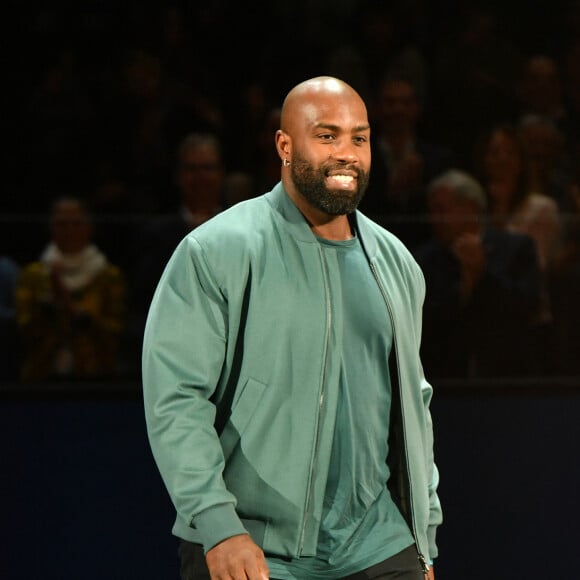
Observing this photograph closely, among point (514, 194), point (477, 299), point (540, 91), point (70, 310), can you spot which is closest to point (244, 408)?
point (70, 310)

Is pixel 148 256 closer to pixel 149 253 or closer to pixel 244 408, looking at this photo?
pixel 149 253

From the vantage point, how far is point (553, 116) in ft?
18.6

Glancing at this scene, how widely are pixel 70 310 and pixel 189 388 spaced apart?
146 cm

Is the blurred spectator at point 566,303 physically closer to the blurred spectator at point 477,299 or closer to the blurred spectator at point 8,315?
the blurred spectator at point 477,299

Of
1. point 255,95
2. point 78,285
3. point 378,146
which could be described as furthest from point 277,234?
point 255,95

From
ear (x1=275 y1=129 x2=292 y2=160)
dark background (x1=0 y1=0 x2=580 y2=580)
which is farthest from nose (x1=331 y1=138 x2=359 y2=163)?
dark background (x1=0 y1=0 x2=580 y2=580)

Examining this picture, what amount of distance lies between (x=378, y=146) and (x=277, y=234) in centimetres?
247

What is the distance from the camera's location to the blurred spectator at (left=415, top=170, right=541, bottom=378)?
155 inches

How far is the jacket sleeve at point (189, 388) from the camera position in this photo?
2355 mm

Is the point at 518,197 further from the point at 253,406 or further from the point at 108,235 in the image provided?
the point at 253,406

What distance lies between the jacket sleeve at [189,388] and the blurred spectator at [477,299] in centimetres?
155

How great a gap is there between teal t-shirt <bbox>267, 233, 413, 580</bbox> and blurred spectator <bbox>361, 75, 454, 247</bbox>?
4.51 feet

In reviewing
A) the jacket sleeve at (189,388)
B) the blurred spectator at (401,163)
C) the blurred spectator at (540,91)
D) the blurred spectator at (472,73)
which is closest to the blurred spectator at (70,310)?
the blurred spectator at (401,163)

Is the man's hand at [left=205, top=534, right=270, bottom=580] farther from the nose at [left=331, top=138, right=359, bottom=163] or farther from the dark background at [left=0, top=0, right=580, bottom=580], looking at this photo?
the dark background at [left=0, top=0, right=580, bottom=580]
